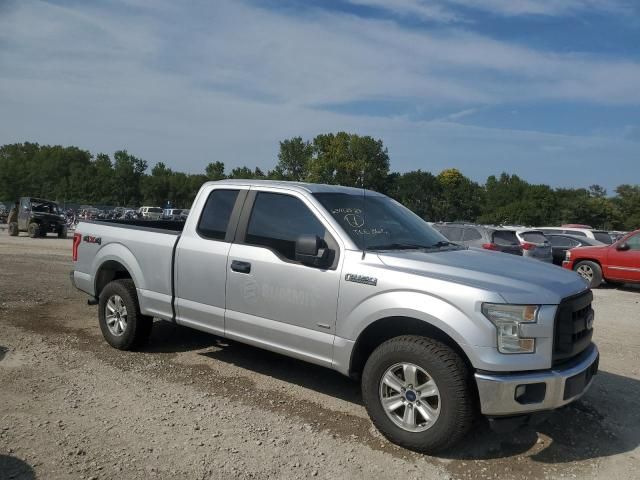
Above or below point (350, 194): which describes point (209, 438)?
below

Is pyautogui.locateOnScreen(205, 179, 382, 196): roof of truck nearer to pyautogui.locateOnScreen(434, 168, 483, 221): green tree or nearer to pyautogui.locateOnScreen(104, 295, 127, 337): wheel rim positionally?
pyautogui.locateOnScreen(104, 295, 127, 337): wheel rim

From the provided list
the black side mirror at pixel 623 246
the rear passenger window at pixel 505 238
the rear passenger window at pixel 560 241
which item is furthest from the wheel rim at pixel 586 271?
the rear passenger window at pixel 560 241

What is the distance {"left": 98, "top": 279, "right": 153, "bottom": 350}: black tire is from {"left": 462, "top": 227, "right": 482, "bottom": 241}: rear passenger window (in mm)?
9996

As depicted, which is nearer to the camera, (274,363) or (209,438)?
→ (209,438)

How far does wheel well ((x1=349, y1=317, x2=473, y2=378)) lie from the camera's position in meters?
3.97

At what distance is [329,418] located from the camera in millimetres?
4492

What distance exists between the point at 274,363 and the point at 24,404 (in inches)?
92.5

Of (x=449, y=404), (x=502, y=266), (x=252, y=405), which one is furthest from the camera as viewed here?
(x=252, y=405)

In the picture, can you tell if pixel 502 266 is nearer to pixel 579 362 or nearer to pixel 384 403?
pixel 579 362

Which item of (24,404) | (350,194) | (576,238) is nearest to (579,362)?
(350,194)

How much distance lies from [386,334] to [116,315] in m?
3.29

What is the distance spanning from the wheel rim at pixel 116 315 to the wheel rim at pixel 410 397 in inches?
128

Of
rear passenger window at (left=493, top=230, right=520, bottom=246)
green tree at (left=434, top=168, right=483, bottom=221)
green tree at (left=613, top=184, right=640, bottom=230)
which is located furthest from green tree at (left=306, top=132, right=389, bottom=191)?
rear passenger window at (left=493, top=230, right=520, bottom=246)

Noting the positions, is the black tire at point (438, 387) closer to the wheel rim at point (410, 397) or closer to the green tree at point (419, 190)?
the wheel rim at point (410, 397)
